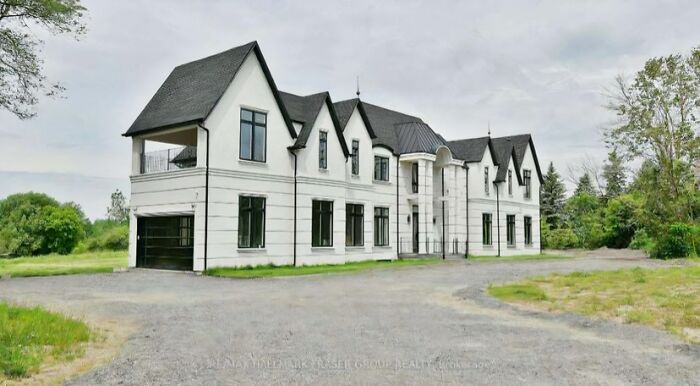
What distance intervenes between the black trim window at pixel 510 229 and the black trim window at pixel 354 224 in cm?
1461

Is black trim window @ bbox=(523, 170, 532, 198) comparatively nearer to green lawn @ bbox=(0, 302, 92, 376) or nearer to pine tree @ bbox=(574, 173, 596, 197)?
pine tree @ bbox=(574, 173, 596, 197)

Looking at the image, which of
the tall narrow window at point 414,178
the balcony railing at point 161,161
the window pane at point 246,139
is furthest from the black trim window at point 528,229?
the balcony railing at point 161,161

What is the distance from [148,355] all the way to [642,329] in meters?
7.37

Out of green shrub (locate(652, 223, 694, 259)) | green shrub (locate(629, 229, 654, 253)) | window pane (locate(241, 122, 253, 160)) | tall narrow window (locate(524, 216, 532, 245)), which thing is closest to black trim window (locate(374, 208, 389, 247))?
window pane (locate(241, 122, 253, 160))

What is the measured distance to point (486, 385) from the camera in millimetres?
5789

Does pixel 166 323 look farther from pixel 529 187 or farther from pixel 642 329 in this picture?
pixel 529 187

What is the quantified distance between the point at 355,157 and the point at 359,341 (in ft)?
67.7

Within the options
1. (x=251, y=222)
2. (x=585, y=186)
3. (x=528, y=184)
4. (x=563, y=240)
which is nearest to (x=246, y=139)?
(x=251, y=222)

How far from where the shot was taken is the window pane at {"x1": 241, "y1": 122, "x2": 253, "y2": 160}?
22.3m

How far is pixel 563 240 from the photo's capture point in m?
51.2

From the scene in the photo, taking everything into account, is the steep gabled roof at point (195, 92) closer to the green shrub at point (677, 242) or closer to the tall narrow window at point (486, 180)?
the tall narrow window at point (486, 180)

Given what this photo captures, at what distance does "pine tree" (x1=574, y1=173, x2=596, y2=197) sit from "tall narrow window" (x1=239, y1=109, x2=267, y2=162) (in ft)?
141

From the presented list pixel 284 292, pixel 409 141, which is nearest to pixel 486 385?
pixel 284 292

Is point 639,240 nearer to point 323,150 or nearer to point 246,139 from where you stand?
point 323,150
